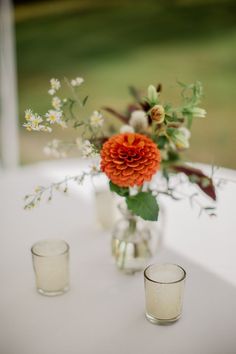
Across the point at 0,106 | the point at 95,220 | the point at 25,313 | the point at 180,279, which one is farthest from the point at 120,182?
the point at 0,106

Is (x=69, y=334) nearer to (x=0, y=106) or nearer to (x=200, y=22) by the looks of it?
(x=0, y=106)

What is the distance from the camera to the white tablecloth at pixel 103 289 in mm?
869

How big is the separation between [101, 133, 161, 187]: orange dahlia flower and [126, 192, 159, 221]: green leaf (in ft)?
0.20

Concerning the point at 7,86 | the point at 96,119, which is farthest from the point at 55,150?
the point at 7,86

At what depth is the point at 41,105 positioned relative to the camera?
22.2ft

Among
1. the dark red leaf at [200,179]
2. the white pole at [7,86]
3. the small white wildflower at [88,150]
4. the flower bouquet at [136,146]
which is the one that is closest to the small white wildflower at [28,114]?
the flower bouquet at [136,146]

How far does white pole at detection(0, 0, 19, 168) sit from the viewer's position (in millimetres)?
2074

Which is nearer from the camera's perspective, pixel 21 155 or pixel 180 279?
pixel 180 279

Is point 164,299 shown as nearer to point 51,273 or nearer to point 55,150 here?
point 51,273

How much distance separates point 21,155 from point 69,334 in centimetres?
488

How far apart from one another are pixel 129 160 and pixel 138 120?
23cm

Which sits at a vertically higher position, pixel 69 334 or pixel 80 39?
pixel 80 39

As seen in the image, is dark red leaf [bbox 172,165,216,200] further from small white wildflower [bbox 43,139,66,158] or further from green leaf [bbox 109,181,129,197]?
small white wildflower [bbox 43,139,66,158]

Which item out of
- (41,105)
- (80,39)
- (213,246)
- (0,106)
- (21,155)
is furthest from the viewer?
(80,39)
